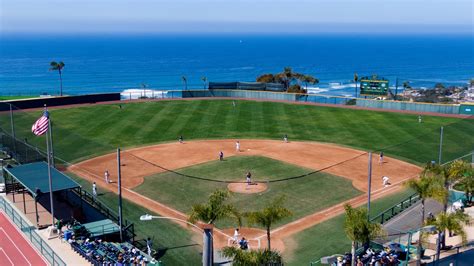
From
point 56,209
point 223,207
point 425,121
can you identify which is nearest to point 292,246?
point 223,207

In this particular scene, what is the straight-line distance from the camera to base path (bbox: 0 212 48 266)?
26.1 meters

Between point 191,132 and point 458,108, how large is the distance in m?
39.6

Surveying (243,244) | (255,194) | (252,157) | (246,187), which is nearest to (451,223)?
(243,244)

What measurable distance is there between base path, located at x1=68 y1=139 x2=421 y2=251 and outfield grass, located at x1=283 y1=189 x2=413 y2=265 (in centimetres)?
104

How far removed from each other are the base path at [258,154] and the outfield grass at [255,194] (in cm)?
89

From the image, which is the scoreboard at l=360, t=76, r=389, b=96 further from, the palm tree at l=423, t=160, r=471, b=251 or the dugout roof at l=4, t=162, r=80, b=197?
the dugout roof at l=4, t=162, r=80, b=197

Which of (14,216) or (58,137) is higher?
(58,137)

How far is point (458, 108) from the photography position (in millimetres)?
68625

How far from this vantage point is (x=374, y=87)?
7756cm

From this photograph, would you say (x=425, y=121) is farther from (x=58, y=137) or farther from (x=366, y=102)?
(x=58, y=137)

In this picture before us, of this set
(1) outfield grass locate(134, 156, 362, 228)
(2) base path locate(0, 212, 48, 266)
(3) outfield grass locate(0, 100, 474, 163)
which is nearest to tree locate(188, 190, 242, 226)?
(1) outfield grass locate(134, 156, 362, 228)

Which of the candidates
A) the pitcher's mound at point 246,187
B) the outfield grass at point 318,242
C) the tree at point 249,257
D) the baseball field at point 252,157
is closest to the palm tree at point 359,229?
the tree at point 249,257

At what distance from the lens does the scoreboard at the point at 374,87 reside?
250 ft

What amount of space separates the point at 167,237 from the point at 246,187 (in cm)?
1014
